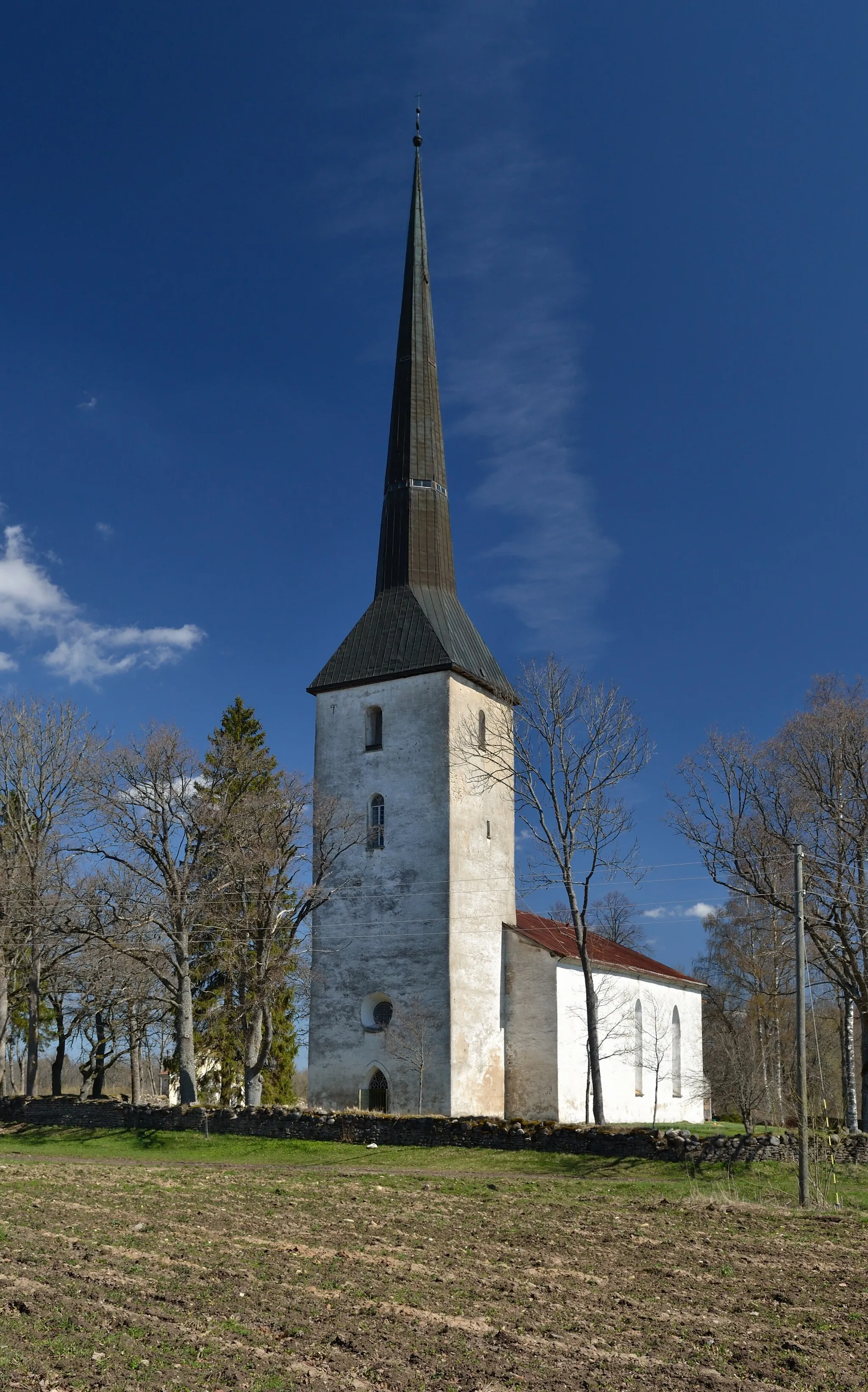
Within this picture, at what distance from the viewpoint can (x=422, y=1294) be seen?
34.7 feet

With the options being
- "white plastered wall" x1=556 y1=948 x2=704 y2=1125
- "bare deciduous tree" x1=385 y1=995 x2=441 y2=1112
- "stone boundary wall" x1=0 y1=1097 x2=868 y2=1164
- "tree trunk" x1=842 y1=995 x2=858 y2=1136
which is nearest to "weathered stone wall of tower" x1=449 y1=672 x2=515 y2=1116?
"bare deciduous tree" x1=385 y1=995 x2=441 y2=1112

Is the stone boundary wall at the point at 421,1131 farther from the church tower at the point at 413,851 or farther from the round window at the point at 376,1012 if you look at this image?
the round window at the point at 376,1012

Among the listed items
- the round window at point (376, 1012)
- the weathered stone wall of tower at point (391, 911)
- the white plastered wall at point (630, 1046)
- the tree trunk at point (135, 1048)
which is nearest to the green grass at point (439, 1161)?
the weathered stone wall of tower at point (391, 911)

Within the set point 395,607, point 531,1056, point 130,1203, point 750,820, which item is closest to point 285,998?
point 531,1056

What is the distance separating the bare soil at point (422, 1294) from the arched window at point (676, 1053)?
2650 centimetres

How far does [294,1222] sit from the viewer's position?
15.1m

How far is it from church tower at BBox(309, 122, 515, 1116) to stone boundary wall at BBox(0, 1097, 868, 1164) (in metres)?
4.92

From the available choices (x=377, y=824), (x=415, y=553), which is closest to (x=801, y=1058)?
(x=377, y=824)

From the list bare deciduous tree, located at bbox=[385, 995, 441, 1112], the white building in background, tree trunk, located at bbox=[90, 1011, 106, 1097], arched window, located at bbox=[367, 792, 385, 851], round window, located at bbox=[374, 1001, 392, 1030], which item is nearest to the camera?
bare deciduous tree, located at bbox=[385, 995, 441, 1112]

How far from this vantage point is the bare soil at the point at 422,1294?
8141 mm

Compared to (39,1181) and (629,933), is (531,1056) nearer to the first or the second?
(39,1181)

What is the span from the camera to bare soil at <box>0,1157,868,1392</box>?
26.7 feet

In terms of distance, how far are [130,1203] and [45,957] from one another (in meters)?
22.9

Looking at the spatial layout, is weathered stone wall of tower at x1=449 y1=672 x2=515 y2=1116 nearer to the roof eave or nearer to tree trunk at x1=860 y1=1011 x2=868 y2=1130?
the roof eave
